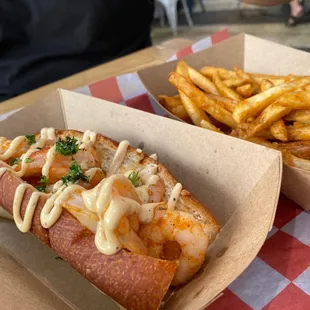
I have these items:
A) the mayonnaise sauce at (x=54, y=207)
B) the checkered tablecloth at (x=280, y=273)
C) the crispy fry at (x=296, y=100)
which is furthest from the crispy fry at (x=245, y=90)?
the mayonnaise sauce at (x=54, y=207)

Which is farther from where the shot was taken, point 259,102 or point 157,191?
point 259,102

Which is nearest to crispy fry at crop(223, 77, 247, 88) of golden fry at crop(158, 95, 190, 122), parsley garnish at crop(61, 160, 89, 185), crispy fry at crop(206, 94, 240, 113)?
crispy fry at crop(206, 94, 240, 113)

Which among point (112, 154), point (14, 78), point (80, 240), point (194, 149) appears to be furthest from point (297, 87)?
point (14, 78)

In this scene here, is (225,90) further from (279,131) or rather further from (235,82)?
(279,131)

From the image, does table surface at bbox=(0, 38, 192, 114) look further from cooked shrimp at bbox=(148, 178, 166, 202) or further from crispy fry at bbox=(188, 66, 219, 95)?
cooked shrimp at bbox=(148, 178, 166, 202)

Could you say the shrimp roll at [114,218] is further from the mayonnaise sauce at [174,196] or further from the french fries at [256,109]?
the french fries at [256,109]

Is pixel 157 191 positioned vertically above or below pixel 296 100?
below

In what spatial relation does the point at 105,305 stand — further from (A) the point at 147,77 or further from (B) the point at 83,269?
(A) the point at 147,77

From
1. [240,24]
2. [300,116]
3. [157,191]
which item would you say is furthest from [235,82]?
[240,24]
